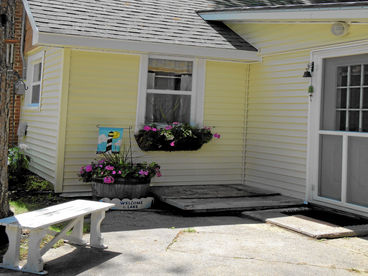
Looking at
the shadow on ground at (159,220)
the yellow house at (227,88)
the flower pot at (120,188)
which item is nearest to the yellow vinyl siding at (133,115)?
the yellow house at (227,88)

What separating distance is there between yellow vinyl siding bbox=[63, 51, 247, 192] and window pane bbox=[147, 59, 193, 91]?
0.28 metres

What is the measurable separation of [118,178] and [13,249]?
2.79 m

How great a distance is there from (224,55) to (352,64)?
220cm

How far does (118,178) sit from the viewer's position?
6.62 m

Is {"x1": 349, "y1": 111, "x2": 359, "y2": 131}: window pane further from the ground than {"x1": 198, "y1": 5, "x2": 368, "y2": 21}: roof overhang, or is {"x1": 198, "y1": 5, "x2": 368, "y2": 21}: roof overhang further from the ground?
{"x1": 198, "y1": 5, "x2": 368, "y2": 21}: roof overhang

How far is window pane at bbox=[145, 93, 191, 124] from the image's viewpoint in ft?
25.4

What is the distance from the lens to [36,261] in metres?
3.83

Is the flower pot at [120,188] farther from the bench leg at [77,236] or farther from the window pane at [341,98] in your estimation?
the window pane at [341,98]

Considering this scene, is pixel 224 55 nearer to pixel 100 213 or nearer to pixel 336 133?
pixel 336 133

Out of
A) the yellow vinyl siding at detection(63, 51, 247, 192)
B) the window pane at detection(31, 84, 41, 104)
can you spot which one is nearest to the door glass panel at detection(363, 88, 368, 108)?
the yellow vinyl siding at detection(63, 51, 247, 192)

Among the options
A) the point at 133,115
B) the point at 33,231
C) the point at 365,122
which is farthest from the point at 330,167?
the point at 33,231

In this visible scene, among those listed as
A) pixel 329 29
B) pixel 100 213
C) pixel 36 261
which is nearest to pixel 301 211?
pixel 329 29

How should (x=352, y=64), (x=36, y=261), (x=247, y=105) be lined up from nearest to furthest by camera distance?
1. (x=36, y=261)
2. (x=352, y=64)
3. (x=247, y=105)

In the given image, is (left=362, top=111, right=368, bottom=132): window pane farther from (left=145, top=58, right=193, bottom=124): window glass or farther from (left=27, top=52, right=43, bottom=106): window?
(left=27, top=52, right=43, bottom=106): window
